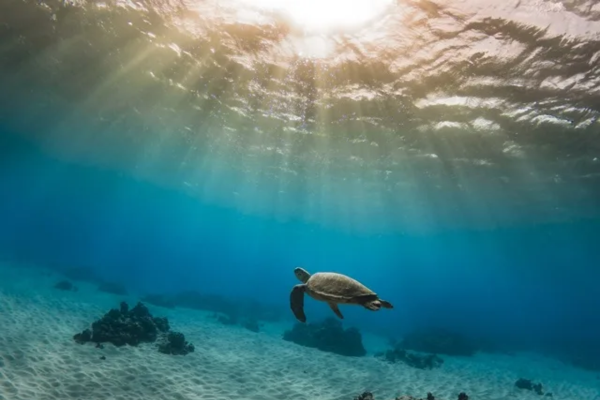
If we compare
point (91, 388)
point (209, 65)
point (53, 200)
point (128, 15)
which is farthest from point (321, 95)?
point (53, 200)

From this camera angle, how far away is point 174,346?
12.9 metres

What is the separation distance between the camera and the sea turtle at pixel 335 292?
473cm

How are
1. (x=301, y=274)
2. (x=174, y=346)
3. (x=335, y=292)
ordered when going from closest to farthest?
(x=335, y=292)
(x=301, y=274)
(x=174, y=346)

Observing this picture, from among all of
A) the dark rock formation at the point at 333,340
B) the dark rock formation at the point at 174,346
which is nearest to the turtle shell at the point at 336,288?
the dark rock formation at the point at 174,346

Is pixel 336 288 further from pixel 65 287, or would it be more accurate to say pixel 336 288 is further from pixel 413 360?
pixel 65 287

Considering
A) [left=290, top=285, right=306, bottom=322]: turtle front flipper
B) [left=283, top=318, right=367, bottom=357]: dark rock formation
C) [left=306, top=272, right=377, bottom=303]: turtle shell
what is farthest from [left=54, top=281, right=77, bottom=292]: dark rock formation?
[left=306, top=272, right=377, bottom=303]: turtle shell

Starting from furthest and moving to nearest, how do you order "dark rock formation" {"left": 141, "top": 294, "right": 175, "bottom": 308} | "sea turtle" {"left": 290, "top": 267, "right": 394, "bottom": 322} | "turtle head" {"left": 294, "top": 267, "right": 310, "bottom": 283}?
"dark rock formation" {"left": 141, "top": 294, "right": 175, "bottom": 308} → "turtle head" {"left": 294, "top": 267, "right": 310, "bottom": 283} → "sea turtle" {"left": 290, "top": 267, "right": 394, "bottom": 322}

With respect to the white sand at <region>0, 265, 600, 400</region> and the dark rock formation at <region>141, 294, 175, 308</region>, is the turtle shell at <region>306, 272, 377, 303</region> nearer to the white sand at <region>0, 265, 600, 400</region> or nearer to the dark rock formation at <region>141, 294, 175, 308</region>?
the white sand at <region>0, 265, 600, 400</region>

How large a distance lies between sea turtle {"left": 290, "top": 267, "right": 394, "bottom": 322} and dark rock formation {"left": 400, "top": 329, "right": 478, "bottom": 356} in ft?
73.7

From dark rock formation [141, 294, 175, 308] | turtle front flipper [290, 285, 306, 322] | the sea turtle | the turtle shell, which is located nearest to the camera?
the sea turtle

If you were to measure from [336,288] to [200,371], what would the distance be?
8741 mm

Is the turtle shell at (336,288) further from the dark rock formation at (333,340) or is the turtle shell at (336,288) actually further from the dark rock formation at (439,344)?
the dark rock formation at (439,344)

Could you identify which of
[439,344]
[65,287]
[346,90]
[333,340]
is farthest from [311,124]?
[65,287]

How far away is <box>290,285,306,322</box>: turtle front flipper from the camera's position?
5254mm
